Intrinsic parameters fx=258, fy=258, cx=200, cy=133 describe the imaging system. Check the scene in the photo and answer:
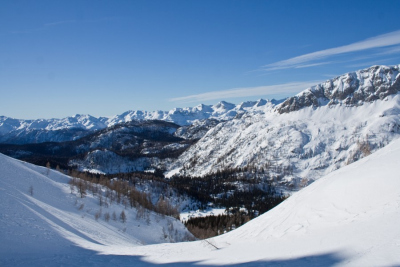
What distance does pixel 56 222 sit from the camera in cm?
3306

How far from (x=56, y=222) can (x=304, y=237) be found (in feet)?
99.0

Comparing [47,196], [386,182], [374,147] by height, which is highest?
[386,182]

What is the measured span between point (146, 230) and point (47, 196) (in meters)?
20.4

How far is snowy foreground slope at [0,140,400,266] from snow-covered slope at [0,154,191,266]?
7.1 inches

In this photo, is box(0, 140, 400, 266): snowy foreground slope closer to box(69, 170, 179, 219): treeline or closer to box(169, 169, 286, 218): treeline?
box(69, 170, 179, 219): treeline

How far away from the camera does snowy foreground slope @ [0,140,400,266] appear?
12.9 metres

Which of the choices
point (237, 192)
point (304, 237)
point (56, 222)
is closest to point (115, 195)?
point (56, 222)

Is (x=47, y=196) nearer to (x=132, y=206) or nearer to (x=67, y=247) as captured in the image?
(x=132, y=206)

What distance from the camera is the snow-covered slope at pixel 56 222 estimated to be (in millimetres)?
22656

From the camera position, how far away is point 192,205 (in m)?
139

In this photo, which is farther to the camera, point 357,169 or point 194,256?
point 357,169

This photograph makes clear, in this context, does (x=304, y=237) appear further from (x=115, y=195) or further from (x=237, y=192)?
(x=237, y=192)

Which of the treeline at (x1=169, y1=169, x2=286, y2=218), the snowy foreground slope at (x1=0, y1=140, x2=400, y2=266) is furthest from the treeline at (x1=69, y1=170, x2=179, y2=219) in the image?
the treeline at (x1=169, y1=169, x2=286, y2=218)

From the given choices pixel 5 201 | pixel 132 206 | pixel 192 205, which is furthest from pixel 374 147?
pixel 5 201
